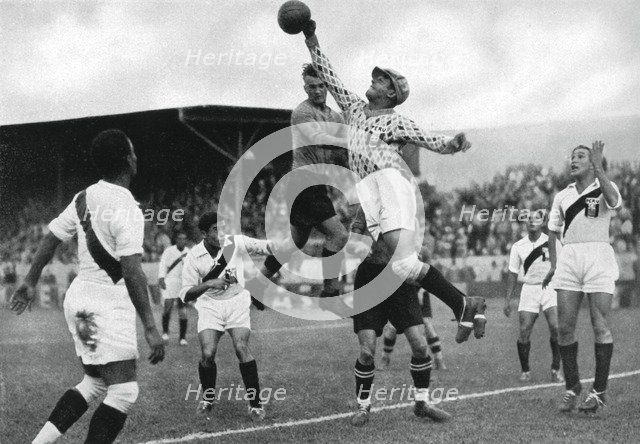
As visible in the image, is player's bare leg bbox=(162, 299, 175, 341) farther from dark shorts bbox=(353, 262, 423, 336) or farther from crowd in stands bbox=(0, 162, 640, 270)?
dark shorts bbox=(353, 262, 423, 336)

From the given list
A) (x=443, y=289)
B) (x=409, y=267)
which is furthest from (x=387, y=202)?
(x=443, y=289)

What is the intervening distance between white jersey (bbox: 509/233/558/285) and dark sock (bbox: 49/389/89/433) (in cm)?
602

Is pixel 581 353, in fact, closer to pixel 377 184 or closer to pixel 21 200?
pixel 377 184

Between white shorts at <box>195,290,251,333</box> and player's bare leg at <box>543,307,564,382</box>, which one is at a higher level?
white shorts at <box>195,290,251,333</box>

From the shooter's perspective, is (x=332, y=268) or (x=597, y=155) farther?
(x=332, y=268)

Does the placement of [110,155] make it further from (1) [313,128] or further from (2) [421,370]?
(2) [421,370]

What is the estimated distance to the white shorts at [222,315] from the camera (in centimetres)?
674

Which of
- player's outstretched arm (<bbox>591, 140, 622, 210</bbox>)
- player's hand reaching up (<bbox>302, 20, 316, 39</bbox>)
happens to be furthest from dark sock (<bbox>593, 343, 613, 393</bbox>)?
player's hand reaching up (<bbox>302, 20, 316, 39</bbox>)

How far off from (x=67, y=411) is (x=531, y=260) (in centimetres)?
625

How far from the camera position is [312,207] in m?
6.63

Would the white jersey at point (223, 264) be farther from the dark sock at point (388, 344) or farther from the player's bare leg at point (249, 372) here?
the dark sock at point (388, 344)

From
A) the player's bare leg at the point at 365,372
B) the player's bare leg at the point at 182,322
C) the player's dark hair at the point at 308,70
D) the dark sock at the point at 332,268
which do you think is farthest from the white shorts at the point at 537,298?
the player's bare leg at the point at 182,322

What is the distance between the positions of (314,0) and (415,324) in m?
3.13

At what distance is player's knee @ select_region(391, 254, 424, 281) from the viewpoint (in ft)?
18.0
